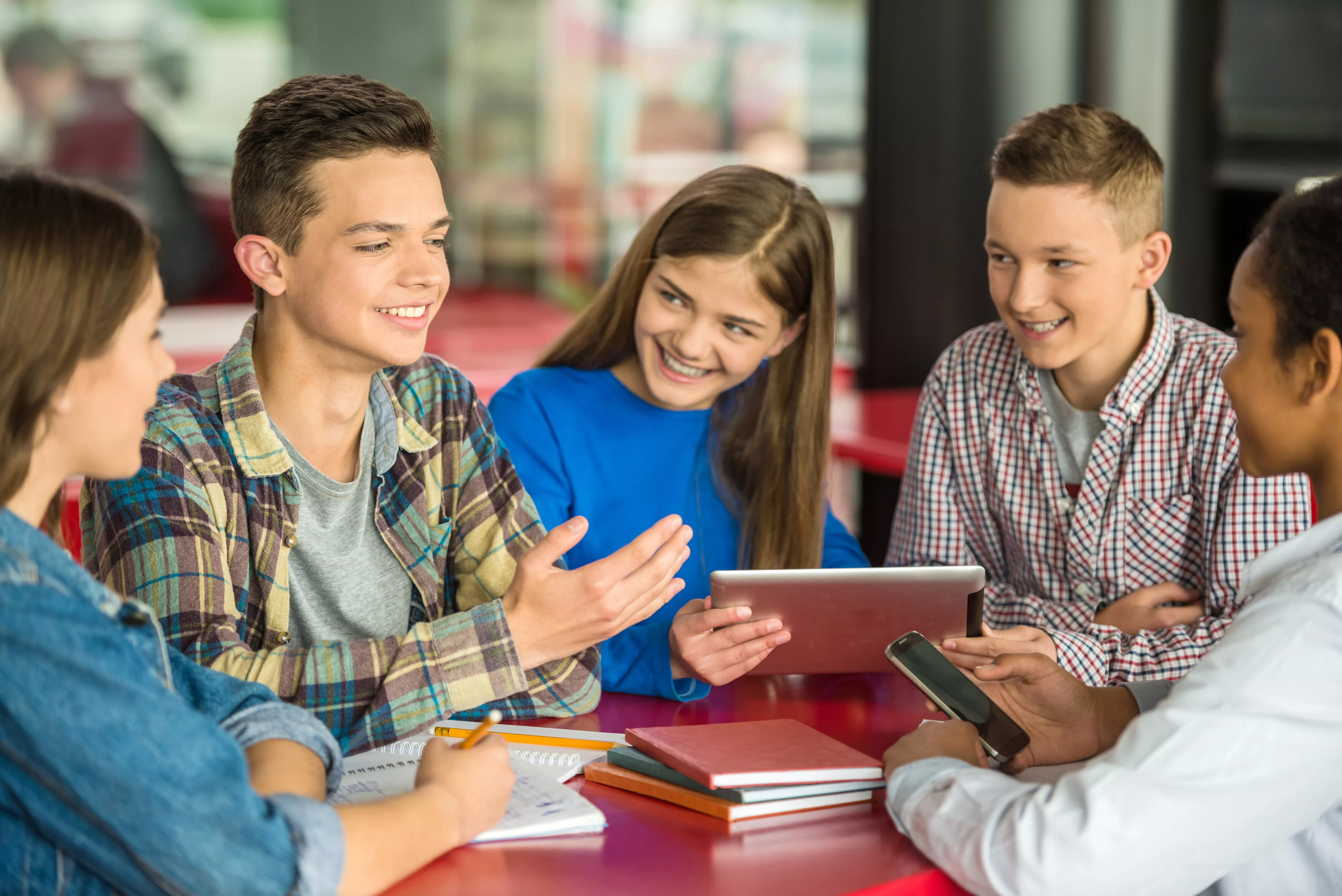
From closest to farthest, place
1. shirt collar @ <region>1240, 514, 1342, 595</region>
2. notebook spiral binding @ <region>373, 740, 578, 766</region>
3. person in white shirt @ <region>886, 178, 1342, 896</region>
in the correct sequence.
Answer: person in white shirt @ <region>886, 178, 1342, 896</region>
shirt collar @ <region>1240, 514, 1342, 595</region>
notebook spiral binding @ <region>373, 740, 578, 766</region>

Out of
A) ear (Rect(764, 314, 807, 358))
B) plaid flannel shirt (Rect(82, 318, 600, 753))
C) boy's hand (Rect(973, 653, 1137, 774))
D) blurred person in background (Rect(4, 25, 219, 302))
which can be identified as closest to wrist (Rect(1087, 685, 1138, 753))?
boy's hand (Rect(973, 653, 1137, 774))

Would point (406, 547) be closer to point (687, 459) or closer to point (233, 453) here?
point (233, 453)

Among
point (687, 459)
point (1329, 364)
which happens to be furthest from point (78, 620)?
point (687, 459)

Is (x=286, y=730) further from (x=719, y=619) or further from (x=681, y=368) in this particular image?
(x=681, y=368)

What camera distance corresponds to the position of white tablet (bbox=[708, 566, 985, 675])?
1455 millimetres

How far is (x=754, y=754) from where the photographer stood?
1247 millimetres

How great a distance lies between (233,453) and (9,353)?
478mm

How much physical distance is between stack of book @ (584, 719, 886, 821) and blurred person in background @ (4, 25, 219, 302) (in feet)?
14.1

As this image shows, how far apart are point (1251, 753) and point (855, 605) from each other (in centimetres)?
55

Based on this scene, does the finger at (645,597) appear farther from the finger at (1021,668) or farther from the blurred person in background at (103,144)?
the blurred person in background at (103,144)

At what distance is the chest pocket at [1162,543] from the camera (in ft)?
6.22

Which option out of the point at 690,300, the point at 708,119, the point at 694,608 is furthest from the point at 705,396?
the point at 708,119

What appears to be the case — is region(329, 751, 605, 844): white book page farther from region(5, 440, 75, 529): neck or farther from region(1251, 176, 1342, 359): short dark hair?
region(1251, 176, 1342, 359): short dark hair

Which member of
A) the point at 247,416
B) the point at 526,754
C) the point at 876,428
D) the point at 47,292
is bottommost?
the point at 876,428
